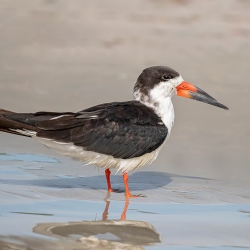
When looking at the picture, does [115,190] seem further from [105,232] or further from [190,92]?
[105,232]

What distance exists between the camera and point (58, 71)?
40.0ft

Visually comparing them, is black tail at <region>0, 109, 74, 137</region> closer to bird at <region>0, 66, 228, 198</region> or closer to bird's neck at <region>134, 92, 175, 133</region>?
bird at <region>0, 66, 228, 198</region>

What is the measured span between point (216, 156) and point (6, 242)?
4095 millimetres

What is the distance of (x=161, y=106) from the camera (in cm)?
779

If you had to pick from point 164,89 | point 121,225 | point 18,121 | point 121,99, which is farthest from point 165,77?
point 121,99

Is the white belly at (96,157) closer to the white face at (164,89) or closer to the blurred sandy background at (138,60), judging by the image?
the white face at (164,89)

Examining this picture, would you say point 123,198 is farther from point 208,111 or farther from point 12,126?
point 208,111

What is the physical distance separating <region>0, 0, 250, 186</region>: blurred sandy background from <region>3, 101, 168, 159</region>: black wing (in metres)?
1.09

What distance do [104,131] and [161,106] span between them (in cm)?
78

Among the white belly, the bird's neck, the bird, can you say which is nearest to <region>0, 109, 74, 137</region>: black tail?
the bird

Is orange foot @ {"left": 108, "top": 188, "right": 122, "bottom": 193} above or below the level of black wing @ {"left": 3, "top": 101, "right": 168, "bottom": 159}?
below

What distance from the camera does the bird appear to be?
7.16m

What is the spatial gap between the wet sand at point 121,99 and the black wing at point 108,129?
0.44 m

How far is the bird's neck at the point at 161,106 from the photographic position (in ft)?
25.4
